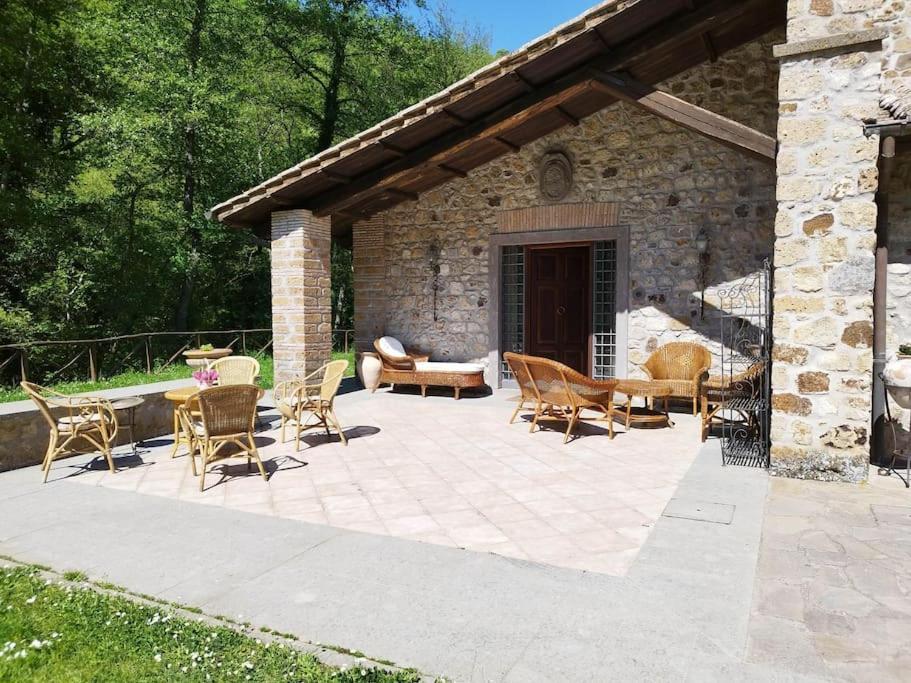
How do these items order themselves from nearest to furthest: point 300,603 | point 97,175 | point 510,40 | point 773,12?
point 300,603 < point 773,12 < point 97,175 < point 510,40

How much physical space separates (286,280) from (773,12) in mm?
6230

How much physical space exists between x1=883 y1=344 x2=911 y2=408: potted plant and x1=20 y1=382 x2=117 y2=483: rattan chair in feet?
18.7

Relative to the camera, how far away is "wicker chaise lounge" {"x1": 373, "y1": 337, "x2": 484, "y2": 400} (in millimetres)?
8164

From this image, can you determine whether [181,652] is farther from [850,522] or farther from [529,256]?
[529,256]

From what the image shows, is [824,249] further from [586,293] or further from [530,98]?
[586,293]

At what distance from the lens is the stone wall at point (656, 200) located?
6965 mm

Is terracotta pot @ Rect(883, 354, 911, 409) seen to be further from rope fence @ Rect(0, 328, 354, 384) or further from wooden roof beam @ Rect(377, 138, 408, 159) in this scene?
rope fence @ Rect(0, 328, 354, 384)

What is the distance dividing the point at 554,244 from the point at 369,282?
3.06 metres

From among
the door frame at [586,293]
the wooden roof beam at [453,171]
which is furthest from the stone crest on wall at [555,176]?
the wooden roof beam at [453,171]

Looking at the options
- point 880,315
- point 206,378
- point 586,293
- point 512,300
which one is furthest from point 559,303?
point 206,378

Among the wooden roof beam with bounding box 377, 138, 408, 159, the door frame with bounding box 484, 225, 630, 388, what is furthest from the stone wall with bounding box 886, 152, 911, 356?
the wooden roof beam with bounding box 377, 138, 408, 159

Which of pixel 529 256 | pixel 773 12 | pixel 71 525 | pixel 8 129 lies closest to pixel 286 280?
pixel 529 256

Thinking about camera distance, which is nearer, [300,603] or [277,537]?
[300,603]

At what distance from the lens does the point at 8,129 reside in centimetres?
1130
